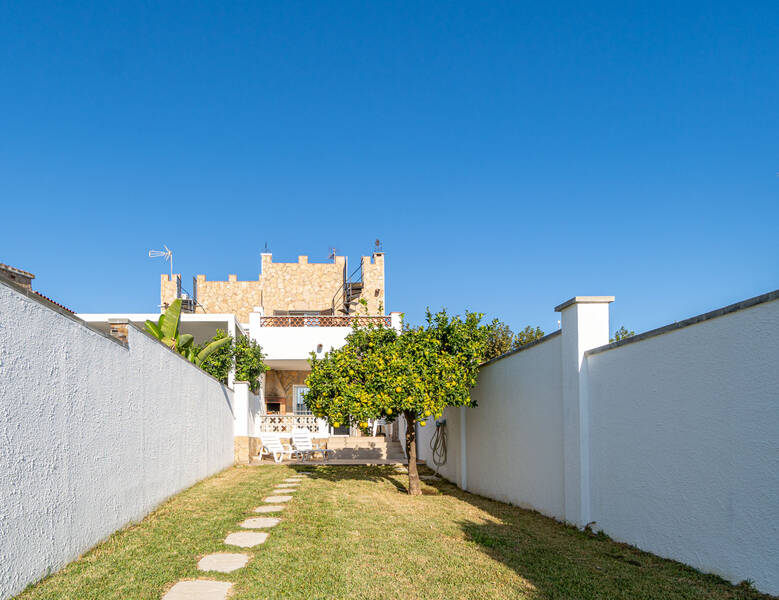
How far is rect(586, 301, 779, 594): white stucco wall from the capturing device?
3920mm

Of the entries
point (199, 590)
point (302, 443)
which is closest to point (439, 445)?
point (302, 443)

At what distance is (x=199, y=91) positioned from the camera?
1518 centimetres

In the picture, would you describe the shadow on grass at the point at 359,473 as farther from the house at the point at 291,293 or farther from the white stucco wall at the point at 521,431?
the house at the point at 291,293

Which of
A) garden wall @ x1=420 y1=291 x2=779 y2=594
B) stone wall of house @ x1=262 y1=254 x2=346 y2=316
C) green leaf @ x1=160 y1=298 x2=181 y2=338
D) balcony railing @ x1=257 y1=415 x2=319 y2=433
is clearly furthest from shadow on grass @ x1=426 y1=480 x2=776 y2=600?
stone wall of house @ x1=262 y1=254 x2=346 y2=316

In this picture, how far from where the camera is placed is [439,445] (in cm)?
1491

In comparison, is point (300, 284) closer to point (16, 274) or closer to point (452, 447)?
point (452, 447)

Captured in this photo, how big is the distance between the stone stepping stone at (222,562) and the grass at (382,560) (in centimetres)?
9

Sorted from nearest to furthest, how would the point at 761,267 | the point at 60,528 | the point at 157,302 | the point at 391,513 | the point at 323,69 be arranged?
1. the point at 60,528
2. the point at 761,267
3. the point at 391,513
4. the point at 323,69
5. the point at 157,302

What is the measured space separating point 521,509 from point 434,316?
11.4ft

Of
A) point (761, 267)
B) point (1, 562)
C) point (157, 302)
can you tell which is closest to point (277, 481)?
point (1, 562)

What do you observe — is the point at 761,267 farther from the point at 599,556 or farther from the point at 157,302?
the point at 157,302

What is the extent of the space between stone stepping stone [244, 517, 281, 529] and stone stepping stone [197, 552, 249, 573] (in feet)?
4.46

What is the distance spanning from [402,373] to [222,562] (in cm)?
490

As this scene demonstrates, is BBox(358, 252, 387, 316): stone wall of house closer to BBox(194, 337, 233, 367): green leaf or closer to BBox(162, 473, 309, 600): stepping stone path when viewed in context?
BBox(194, 337, 233, 367): green leaf
